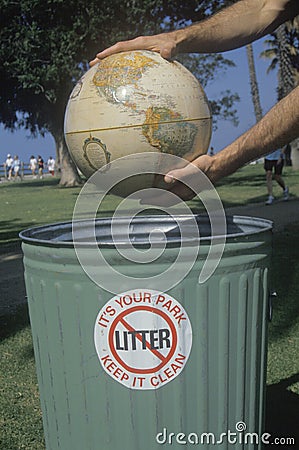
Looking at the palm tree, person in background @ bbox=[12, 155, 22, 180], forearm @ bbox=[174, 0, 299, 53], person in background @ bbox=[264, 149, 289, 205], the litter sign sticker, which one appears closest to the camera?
the litter sign sticker

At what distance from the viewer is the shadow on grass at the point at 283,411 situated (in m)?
3.55

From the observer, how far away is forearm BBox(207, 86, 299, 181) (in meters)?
A: 2.46

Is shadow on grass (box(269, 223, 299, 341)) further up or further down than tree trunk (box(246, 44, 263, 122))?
further down

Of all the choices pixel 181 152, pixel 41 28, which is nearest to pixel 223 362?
pixel 181 152

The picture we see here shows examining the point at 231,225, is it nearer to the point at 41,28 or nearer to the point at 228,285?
the point at 228,285

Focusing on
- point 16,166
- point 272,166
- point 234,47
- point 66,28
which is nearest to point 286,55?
point 66,28

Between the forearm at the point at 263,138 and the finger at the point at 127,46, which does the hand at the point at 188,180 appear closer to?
the forearm at the point at 263,138

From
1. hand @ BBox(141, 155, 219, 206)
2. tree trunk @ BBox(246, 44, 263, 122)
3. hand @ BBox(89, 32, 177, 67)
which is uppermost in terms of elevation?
tree trunk @ BBox(246, 44, 263, 122)

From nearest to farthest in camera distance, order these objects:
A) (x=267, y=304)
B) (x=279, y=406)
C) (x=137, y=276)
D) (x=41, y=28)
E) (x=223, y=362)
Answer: (x=137, y=276) < (x=223, y=362) < (x=267, y=304) < (x=279, y=406) < (x=41, y=28)

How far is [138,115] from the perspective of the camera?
2.69 metres

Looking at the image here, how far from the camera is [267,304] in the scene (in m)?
2.51

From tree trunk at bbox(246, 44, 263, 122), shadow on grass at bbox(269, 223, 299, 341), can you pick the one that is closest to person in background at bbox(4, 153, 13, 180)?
tree trunk at bbox(246, 44, 263, 122)

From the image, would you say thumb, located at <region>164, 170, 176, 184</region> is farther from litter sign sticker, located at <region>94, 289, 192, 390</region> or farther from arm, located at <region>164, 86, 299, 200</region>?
litter sign sticker, located at <region>94, 289, 192, 390</region>

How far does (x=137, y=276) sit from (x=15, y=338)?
335 cm
